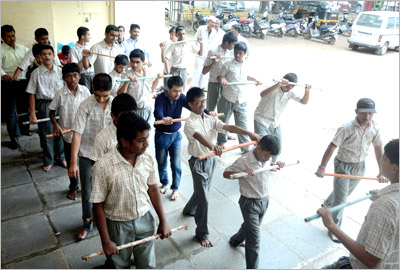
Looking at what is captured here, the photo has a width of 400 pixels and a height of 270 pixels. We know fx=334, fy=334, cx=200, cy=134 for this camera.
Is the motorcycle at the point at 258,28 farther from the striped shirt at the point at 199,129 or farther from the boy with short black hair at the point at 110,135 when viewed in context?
the boy with short black hair at the point at 110,135

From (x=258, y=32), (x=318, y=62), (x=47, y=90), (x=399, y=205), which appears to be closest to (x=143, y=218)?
(x=399, y=205)

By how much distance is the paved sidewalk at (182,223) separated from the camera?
341 cm

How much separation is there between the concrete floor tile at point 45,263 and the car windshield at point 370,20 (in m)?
15.4

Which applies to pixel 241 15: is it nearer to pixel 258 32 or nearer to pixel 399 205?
pixel 258 32

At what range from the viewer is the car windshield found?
14359mm

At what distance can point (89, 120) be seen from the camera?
132 inches

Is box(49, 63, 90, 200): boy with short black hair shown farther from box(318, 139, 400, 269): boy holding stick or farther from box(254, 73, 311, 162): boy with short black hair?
box(318, 139, 400, 269): boy holding stick

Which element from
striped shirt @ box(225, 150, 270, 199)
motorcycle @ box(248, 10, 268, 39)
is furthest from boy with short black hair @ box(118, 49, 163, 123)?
motorcycle @ box(248, 10, 268, 39)

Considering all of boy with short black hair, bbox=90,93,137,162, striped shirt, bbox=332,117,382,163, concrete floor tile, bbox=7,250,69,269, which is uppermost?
boy with short black hair, bbox=90,93,137,162

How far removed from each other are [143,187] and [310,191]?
3.07 meters

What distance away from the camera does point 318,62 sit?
13.5m

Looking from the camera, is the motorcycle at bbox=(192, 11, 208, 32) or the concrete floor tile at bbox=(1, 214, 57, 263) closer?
the concrete floor tile at bbox=(1, 214, 57, 263)

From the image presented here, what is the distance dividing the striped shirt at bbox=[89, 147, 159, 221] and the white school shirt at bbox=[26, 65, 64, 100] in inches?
111

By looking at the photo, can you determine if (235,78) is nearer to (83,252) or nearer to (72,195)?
(72,195)
